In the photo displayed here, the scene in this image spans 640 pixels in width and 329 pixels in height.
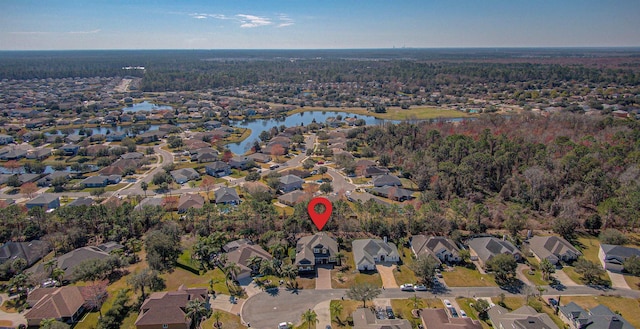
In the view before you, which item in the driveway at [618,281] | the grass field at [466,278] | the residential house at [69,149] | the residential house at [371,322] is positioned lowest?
the driveway at [618,281]

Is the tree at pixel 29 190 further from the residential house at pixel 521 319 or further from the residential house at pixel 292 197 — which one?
the residential house at pixel 521 319

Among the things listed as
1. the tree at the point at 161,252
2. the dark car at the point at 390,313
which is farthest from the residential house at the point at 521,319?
the tree at the point at 161,252

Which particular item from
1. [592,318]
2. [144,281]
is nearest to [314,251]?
[144,281]

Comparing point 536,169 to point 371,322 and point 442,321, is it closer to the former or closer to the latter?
point 442,321

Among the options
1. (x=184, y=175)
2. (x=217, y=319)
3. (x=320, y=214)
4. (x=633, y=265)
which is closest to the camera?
(x=217, y=319)

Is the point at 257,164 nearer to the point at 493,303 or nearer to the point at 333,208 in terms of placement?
the point at 333,208

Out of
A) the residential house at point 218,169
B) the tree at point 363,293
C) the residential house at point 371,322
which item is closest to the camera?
the residential house at point 371,322
